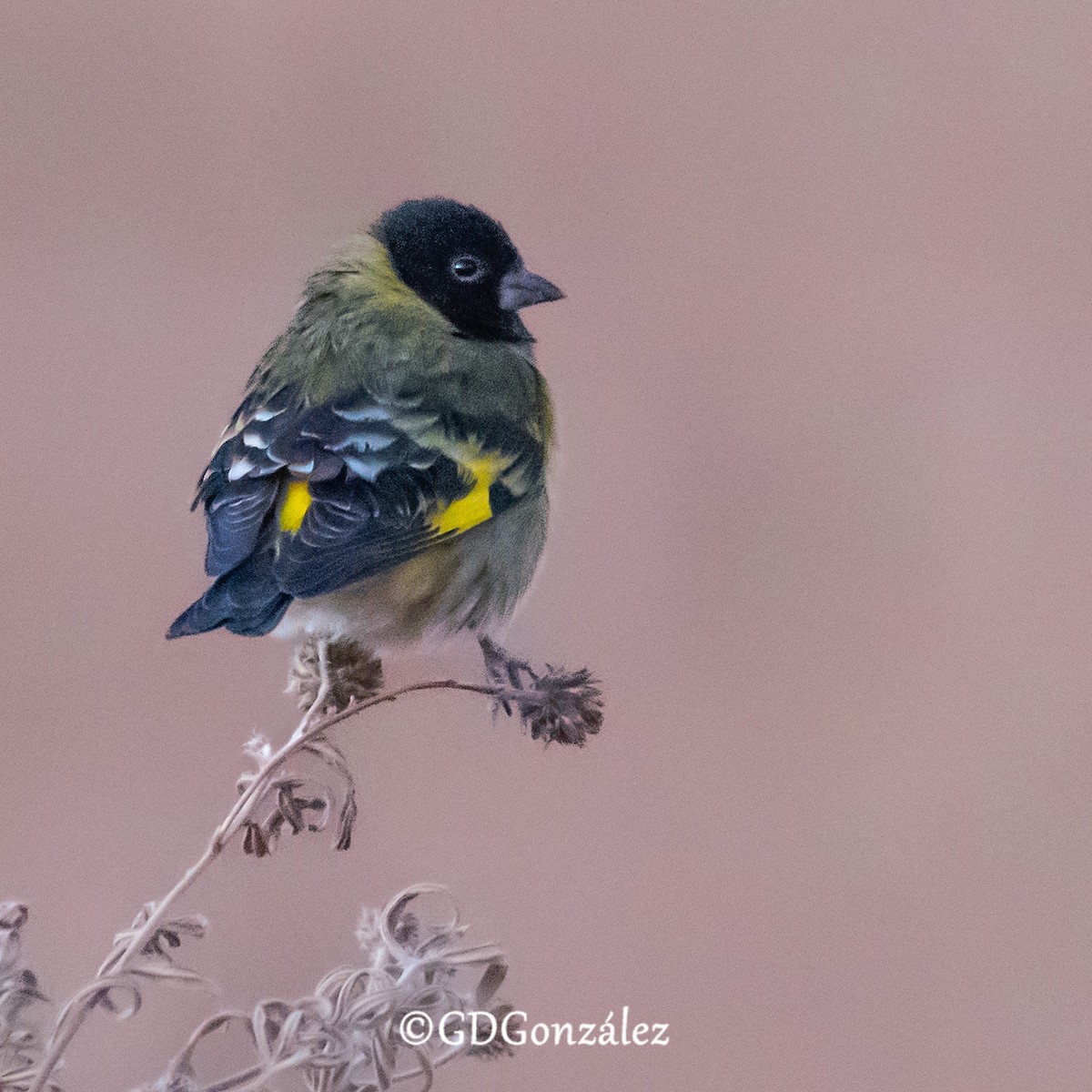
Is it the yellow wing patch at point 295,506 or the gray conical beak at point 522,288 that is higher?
Answer: the gray conical beak at point 522,288

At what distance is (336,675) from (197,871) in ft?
0.48

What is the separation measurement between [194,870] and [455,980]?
0.15 metres

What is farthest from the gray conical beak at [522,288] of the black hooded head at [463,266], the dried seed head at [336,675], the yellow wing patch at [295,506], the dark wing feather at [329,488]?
the dried seed head at [336,675]

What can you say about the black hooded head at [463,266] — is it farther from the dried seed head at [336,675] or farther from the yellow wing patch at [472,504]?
the dried seed head at [336,675]

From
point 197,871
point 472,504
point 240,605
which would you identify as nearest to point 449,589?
point 472,504

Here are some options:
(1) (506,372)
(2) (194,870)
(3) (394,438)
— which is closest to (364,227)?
(1) (506,372)

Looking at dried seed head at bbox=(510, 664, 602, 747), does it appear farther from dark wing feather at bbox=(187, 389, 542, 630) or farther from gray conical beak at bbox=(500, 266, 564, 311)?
gray conical beak at bbox=(500, 266, 564, 311)

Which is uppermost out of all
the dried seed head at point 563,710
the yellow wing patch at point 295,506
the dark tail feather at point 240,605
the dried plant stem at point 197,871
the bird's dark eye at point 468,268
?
the bird's dark eye at point 468,268

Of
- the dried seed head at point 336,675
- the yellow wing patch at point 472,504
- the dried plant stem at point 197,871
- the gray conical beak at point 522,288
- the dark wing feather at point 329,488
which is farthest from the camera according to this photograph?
the gray conical beak at point 522,288

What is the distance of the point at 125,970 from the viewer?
1.94ft

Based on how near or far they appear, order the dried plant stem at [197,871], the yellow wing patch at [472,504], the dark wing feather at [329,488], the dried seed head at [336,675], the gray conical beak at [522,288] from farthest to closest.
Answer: the gray conical beak at [522,288] < the yellow wing patch at [472,504] < the dark wing feather at [329,488] < the dried seed head at [336,675] < the dried plant stem at [197,871]

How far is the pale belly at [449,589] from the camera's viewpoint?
860mm

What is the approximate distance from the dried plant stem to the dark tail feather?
0.10 m

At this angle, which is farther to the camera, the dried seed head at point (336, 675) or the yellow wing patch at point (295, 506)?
the yellow wing patch at point (295, 506)
